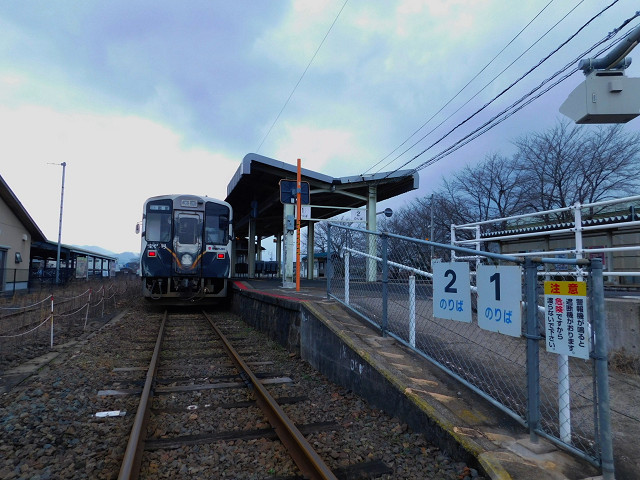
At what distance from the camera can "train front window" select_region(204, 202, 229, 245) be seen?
13.5 meters

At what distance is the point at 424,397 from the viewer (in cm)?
378

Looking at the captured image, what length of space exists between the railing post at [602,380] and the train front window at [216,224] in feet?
39.2

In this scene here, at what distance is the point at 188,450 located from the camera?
3775mm

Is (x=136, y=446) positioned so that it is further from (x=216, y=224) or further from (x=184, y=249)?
(x=216, y=224)

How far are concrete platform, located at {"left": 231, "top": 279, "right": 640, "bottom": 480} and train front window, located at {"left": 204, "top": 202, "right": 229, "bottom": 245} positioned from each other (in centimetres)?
704

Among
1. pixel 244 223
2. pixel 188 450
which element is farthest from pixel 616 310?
pixel 244 223

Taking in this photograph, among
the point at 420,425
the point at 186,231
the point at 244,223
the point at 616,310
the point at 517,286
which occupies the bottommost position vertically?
the point at 420,425

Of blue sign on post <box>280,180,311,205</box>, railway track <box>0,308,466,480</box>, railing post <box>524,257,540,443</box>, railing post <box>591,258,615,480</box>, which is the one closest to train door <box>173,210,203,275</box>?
blue sign on post <box>280,180,311,205</box>

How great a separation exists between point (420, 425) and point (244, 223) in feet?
84.4

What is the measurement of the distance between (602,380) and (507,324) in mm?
782

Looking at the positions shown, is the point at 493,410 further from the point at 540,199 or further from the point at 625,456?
the point at 540,199

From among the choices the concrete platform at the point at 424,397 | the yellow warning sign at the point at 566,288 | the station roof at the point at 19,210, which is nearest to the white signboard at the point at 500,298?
the yellow warning sign at the point at 566,288

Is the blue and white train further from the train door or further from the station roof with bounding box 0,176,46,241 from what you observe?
the station roof with bounding box 0,176,46,241

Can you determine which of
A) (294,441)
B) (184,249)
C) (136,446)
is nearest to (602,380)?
(294,441)
